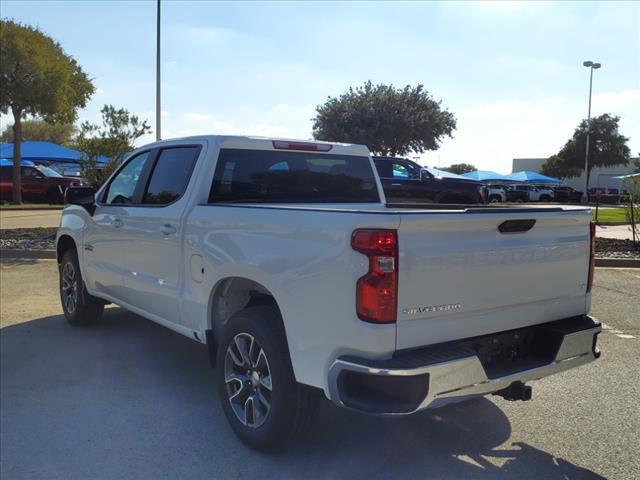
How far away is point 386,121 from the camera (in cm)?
4119

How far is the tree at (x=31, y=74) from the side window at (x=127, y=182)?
17520 mm

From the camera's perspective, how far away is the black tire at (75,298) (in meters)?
6.11

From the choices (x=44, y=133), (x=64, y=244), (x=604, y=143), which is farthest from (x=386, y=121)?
(x=44, y=133)

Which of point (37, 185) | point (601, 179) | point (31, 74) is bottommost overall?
point (37, 185)

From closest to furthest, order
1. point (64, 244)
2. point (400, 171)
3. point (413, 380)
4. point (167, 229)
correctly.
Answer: point (413, 380) < point (167, 229) < point (64, 244) < point (400, 171)

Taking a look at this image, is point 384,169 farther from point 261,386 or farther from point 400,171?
point 261,386

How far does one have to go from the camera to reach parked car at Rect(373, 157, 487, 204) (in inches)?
609

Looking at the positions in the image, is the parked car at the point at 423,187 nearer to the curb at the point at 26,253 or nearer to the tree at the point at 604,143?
the curb at the point at 26,253

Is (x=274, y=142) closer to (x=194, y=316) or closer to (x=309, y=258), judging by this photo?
(x=194, y=316)

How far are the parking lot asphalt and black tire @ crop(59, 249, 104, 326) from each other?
63 centimetres

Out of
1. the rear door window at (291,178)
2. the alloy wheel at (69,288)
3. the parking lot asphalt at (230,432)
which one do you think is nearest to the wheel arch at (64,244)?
the alloy wheel at (69,288)

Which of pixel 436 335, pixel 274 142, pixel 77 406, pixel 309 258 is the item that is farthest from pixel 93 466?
pixel 274 142

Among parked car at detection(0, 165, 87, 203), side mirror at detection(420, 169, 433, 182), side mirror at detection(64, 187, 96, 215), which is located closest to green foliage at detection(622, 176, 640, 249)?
side mirror at detection(420, 169, 433, 182)

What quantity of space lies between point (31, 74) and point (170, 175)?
1892cm
